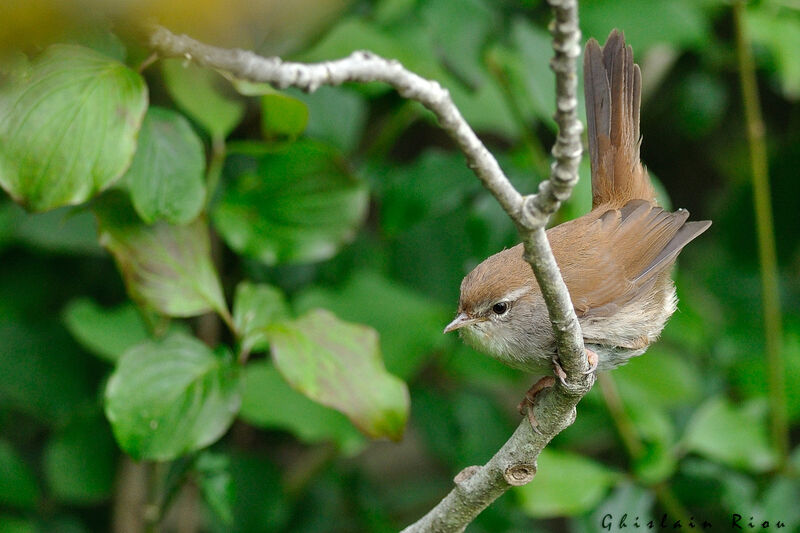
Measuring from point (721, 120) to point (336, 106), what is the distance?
2977 mm

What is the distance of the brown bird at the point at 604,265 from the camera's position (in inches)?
107

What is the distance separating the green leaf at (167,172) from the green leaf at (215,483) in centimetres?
81

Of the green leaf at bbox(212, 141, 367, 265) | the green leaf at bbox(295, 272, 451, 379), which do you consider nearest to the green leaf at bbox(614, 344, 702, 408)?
the green leaf at bbox(295, 272, 451, 379)

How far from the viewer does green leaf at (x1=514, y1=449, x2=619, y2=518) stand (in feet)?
10.9

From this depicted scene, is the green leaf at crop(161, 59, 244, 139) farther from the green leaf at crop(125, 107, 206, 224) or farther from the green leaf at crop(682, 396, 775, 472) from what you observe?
the green leaf at crop(682, 396, 775, 472)

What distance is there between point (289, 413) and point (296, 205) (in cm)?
106

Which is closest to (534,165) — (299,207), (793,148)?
(299,207)

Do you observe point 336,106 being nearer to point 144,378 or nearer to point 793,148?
point 144,378

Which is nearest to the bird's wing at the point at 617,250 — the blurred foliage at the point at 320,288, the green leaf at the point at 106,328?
the blurred foliage at the point at 320,288

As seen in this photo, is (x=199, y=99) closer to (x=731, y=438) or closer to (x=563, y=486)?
(x=563, y=486)

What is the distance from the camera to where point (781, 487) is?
3.63m

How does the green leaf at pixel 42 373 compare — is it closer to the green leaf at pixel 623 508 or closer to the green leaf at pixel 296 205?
the green leaf at pixel 296 205

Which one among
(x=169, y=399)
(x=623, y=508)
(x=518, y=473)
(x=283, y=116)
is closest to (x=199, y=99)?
(x=283, y=116)

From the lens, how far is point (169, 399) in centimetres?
262
